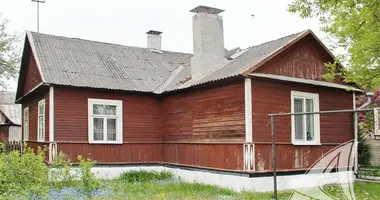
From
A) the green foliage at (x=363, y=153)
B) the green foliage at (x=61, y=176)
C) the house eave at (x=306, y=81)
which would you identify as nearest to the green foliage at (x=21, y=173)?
the green foliage at (x=61, y=176)

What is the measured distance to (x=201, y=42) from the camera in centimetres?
1445

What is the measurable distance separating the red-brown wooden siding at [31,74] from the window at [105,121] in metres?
2.73

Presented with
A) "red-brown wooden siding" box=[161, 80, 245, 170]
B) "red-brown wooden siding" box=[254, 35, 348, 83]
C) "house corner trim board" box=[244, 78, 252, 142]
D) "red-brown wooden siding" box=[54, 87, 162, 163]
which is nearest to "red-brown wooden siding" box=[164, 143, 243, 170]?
"red-brown wooden siding" box=[161, 80, 245, 170]

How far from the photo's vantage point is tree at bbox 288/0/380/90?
1150 centimetres

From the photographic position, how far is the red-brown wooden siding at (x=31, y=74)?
51.2 ft

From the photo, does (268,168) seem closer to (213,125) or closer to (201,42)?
(213,125)

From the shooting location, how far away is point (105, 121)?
14.2 metres

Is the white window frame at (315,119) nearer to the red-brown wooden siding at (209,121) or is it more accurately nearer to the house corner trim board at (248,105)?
the red-brown wooden siding at (209,121)

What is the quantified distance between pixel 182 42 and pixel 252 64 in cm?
2214

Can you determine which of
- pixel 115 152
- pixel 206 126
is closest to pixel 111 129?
pixel 115 152

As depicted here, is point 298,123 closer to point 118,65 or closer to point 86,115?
point 86,115

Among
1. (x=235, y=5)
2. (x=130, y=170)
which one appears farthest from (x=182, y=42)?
(x=130, y=170)

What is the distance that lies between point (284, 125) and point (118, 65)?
22.3ft

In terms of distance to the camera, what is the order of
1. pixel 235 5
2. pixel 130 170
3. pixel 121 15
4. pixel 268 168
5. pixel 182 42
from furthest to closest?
pixel 182 42 → pixel 121 15 → pixel 235 5 → pixel 130 170 → pixel 268 168
